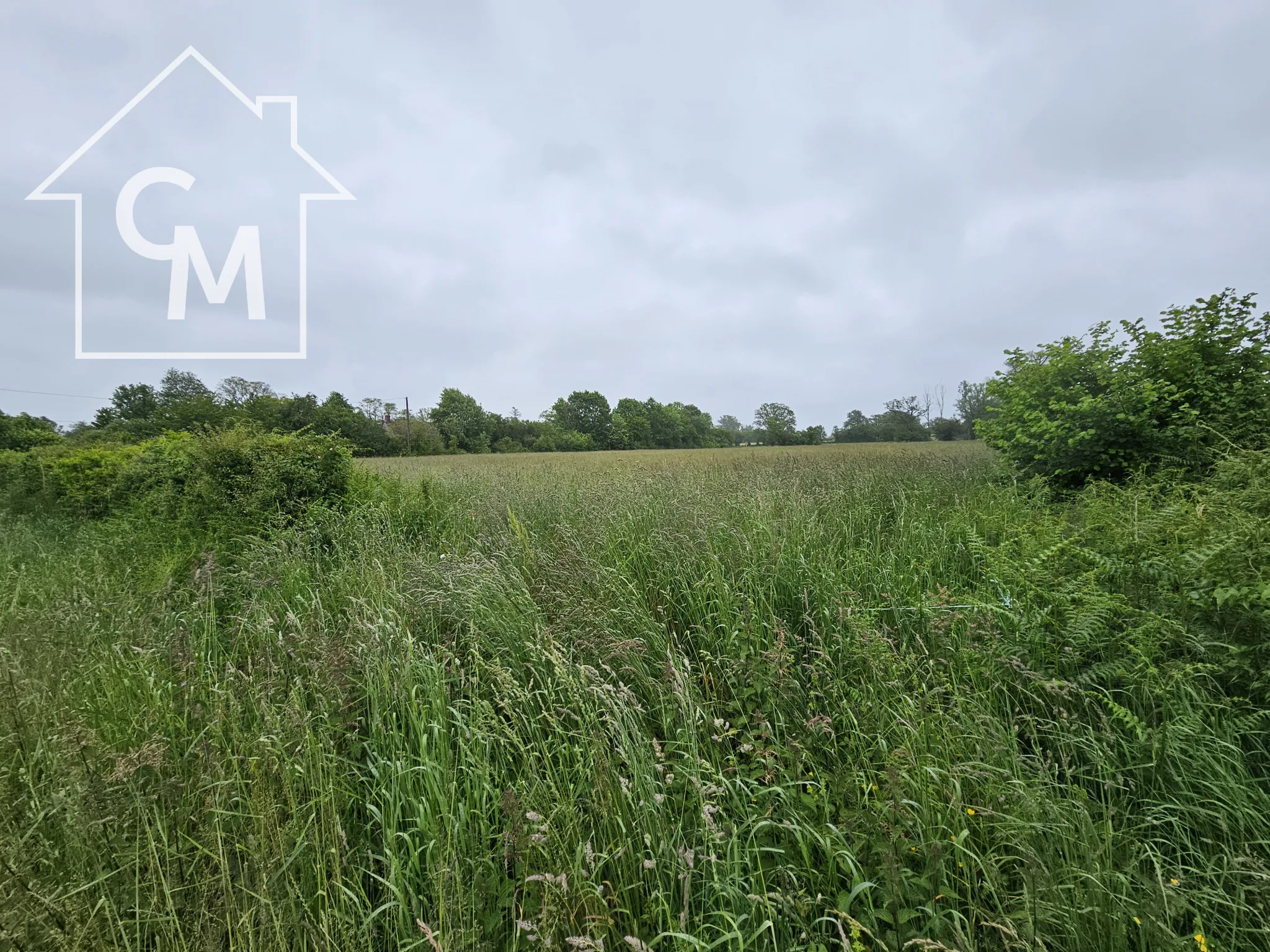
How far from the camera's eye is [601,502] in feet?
20.9

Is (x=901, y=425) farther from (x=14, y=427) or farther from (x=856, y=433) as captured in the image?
(x=14, y=427)

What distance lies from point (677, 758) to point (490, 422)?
63902mm

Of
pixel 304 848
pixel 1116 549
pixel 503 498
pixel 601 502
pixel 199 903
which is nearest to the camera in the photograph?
pixel 199 903

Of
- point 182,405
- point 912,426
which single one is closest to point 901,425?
point 912,426

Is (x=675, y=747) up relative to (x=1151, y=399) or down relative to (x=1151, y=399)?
down

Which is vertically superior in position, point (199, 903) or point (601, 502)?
point (601, 502)

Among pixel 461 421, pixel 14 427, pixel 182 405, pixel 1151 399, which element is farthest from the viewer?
pixel 461 421

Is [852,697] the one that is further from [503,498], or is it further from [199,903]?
[503,498]

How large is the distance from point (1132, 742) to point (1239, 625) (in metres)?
0.92

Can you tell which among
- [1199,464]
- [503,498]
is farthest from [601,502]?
[1199,464]

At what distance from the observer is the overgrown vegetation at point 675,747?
4.94 ft

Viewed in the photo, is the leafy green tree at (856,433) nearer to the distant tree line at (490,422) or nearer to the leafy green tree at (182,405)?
the distant tree line at (490,422)

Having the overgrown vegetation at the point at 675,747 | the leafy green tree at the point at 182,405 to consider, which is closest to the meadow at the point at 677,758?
the overgrown vegetation at the point at 675,747

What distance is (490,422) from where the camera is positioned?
62500 mm
